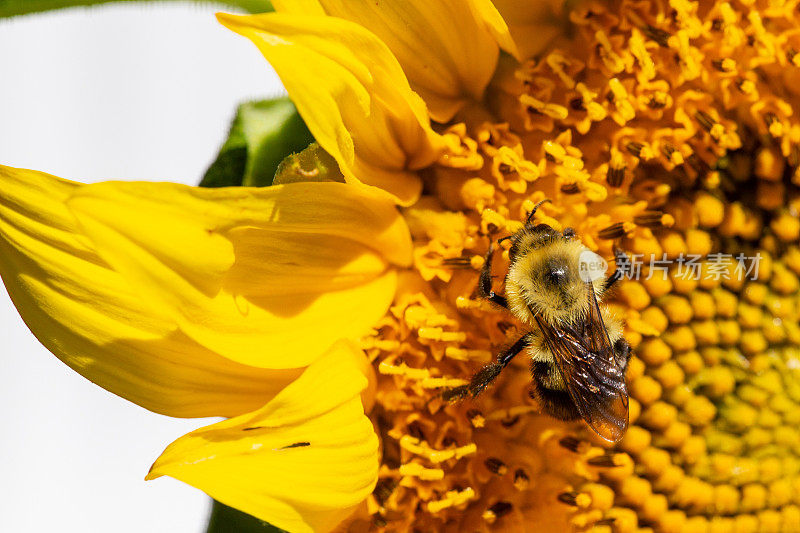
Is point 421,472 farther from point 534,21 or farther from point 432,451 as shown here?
point 534,21

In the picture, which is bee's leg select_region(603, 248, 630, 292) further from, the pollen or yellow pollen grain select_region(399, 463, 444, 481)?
yellow pollen grain select_region(399, 463, 444, 481)

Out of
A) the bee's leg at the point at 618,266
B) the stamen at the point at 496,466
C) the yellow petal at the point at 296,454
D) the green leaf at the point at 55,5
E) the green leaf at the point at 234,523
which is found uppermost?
the green leaf at the point at 55,5

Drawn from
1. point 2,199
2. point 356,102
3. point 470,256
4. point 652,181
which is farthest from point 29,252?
point 652,181

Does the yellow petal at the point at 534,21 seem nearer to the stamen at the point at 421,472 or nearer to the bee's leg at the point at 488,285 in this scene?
the bee's leg at the point at 488,285

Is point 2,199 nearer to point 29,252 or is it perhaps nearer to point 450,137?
point 29,252

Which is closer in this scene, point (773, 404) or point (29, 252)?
point (29, 252)

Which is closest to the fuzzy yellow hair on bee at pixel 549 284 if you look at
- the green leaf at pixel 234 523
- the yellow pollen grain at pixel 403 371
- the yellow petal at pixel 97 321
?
the yellow pollen grain at pixel 403 371

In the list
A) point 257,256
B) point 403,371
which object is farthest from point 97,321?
point 403,371
